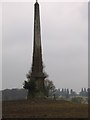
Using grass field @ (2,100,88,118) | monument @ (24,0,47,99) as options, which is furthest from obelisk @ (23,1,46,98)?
grass field @ (2,100,88,118)

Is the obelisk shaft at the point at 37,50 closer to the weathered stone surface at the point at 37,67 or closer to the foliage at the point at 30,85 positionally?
the weathered stone surface at the point at 37,67

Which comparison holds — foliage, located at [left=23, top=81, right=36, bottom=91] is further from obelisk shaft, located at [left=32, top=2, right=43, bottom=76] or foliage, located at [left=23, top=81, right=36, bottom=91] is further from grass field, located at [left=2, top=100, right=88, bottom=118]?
grass field, located at [left=2, top=100, right=88, bottom=118]

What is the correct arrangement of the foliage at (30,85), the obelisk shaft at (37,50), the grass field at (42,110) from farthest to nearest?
the obelisk shaft at (37,50) → the foliage at (30,85) → the grass field at (42,110)

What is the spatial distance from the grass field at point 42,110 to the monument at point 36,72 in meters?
4.23

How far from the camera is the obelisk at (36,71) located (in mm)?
22000

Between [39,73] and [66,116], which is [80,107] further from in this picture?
[39,73]

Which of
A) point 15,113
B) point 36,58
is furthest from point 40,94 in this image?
point 15,113

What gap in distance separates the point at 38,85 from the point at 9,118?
24.6 ft

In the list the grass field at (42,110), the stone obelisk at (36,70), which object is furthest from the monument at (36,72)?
the grass field at (42,110)

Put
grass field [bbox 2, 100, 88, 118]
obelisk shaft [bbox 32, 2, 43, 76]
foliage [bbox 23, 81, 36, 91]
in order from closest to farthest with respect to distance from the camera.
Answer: grass field [bbox 2, 100, 88, 118] → foliage [bbox 23, 81, 36, 91] → obelisk shaft [bbox 32, 2, 43, 76]

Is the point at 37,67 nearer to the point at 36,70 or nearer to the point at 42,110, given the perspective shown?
the point at 36,70

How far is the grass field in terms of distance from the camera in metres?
15.0

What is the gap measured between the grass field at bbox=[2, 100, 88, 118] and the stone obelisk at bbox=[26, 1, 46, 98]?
423 cm

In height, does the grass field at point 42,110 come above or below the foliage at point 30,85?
below
